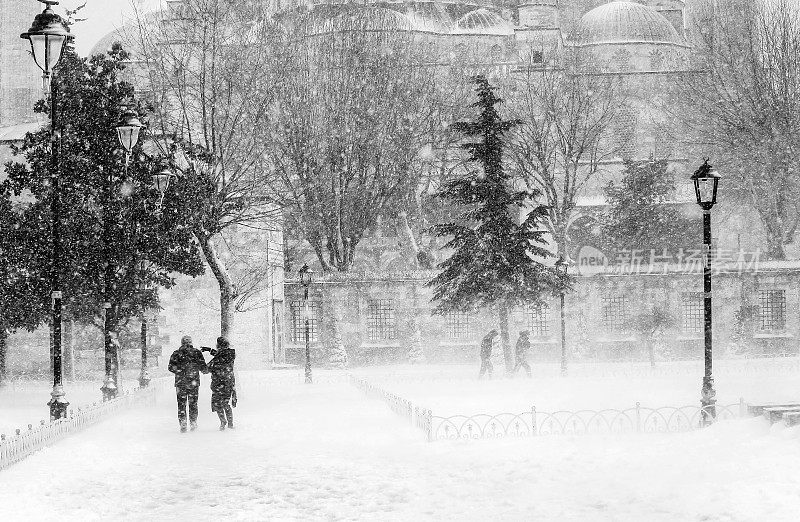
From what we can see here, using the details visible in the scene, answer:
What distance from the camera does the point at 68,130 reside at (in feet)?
75.2

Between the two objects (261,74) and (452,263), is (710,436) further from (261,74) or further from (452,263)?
(261,74)

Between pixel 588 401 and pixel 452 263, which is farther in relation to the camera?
pixel 452 263

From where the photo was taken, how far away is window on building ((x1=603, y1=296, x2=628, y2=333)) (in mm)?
39062

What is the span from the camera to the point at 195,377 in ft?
56.7

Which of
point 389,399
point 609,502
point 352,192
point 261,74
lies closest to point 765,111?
point 352,192

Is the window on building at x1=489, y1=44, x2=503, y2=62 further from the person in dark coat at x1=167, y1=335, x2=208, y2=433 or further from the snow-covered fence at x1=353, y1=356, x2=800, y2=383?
the person in dark coat at x1=167, y1=335, x2=208, y2=433

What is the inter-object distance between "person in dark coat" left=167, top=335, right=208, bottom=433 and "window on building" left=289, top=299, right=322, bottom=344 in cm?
2080

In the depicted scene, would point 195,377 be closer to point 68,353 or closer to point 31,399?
point 31,399

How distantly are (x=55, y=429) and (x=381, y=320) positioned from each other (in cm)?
2354

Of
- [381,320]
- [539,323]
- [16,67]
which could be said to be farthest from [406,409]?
[16,67]

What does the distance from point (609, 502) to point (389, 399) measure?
10.6 m

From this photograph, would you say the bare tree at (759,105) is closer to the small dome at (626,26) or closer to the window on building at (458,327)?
Result: the window on building at (458,327)

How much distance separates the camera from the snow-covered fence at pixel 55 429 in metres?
13.5
